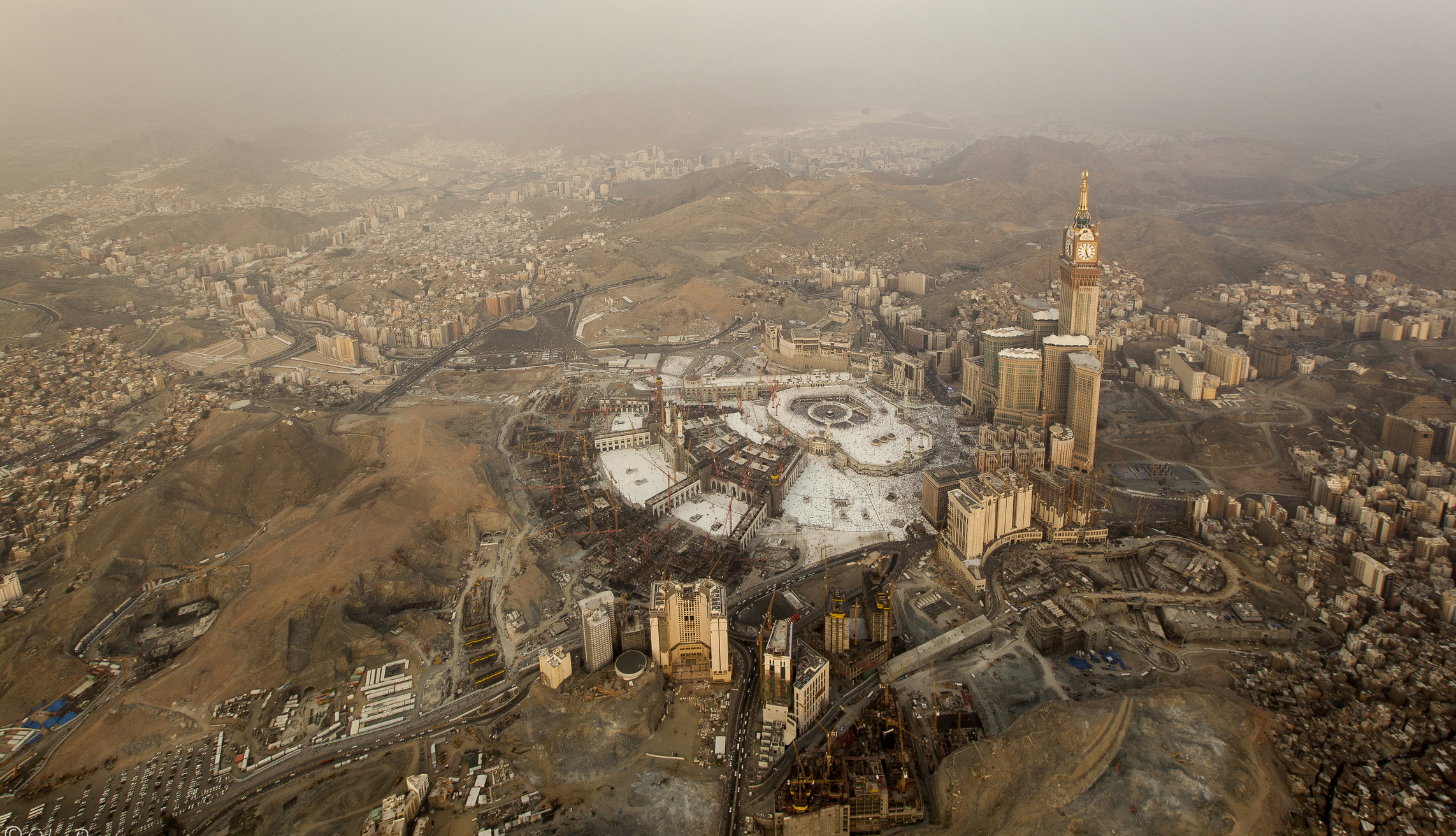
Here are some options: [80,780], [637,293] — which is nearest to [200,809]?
[80,780]

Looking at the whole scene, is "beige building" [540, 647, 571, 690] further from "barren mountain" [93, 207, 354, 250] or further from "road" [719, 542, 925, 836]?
"barren mountain" [93, 207, 354, 250]

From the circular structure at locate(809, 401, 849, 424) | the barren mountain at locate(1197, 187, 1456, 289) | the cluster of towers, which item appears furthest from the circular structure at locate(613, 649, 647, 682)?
the barren mountain at locate(1197, 187, 1456, 289)

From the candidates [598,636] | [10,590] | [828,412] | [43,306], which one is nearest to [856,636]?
[598,636]

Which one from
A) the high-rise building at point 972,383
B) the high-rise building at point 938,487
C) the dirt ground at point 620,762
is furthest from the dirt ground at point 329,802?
the high-rise building at point 972,383

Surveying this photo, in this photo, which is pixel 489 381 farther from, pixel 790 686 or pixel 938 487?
pixel 790 686

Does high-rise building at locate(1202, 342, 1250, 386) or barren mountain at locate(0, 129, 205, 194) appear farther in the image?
barren mountain at locate(0, 129, 205, 194)

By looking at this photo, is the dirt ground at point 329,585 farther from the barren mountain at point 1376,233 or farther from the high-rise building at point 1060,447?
the barren mountain at point 1376,233

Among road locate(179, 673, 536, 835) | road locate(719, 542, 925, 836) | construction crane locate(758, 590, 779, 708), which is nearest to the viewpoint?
road locate(179, 673, 536, 835)
